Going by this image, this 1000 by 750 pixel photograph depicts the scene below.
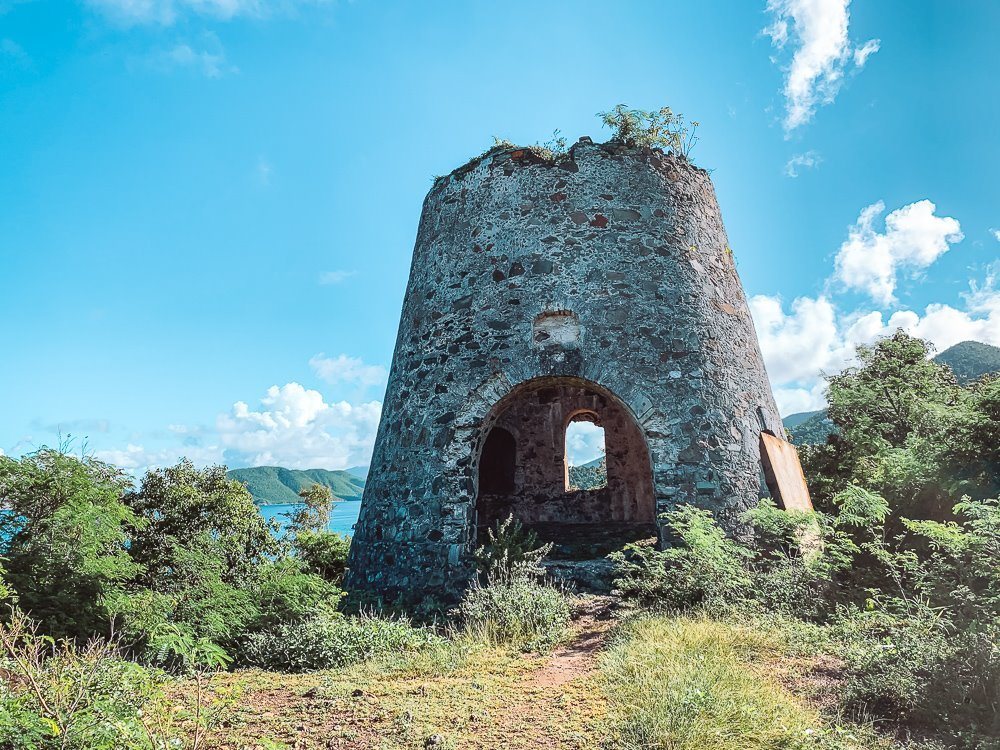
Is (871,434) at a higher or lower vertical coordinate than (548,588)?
higher

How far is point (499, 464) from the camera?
15664mm

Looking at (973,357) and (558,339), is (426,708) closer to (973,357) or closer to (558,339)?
(558,339)

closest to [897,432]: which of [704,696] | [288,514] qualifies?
[704,696]

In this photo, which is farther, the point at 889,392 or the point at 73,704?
the point at 889,392

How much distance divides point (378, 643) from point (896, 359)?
15.3m

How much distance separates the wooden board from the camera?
26.8ft

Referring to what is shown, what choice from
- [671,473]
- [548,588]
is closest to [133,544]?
[548,588]

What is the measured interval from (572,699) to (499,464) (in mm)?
11427

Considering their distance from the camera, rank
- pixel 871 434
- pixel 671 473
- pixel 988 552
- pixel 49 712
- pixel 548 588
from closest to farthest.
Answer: pixel 49 712
pixel 988 552
pixel 548 588
pixel 671 473
pixel 871 434

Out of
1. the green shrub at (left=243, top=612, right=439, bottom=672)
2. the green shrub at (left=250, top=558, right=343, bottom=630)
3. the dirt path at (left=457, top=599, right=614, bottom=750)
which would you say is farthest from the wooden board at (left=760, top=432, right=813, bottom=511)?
the green shrub at (left=250, top=558, right=343, bottom=630)

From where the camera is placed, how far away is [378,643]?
19.5 feet

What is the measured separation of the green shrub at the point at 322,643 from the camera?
18.2 ft

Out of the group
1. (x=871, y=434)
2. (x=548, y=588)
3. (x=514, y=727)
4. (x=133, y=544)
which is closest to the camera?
(x=514, y=727)

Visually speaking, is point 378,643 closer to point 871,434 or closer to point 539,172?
point 539,172
